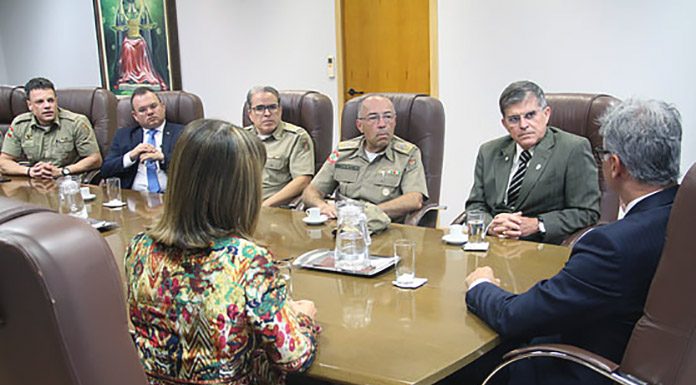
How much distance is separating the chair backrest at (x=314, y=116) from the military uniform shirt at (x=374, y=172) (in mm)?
420

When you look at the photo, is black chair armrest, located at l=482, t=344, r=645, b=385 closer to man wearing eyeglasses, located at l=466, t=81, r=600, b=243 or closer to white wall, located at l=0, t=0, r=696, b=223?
man wearing eyeglasses, located at l=466, t=81, r=600, b=243

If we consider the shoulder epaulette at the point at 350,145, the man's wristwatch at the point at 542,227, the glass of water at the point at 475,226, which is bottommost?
the man's wristwatch at the point at 542,227

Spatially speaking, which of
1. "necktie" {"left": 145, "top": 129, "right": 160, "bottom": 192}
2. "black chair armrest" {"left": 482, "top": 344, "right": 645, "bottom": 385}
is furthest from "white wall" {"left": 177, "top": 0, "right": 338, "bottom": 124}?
"black chair armrest" {"left": 482, "top": 344, "right": 645, "bottom": 385}

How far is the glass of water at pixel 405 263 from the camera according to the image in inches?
75.1

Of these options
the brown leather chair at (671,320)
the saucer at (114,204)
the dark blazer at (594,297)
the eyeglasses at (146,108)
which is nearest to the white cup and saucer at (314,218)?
the saucer at (114,204)

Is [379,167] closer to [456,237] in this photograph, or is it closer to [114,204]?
[456,237]

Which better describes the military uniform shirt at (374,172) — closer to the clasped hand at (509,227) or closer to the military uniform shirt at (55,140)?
the clasped hand at (509,227)

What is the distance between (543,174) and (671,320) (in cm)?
151

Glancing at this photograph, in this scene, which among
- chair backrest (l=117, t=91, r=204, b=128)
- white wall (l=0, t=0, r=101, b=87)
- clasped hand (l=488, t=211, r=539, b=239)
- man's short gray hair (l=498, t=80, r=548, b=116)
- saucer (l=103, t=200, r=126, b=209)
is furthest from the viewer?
white wall (l=0, t=0, r=101, b=87)

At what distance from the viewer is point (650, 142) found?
1614mm

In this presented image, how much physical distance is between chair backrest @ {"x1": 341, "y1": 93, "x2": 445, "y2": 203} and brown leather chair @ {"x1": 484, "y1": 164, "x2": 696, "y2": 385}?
2003 mm

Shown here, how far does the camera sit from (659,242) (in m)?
1.50

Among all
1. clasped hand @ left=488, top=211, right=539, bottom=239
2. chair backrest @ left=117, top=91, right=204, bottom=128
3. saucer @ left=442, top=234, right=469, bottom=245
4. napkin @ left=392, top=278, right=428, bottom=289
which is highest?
chair backrest @ left=117, top=91, right=204, bottom=128

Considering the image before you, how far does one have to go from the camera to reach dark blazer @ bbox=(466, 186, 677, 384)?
1.51 m
